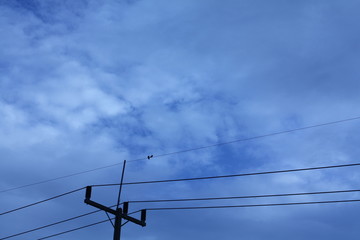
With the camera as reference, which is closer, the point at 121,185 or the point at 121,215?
the point at 121,215

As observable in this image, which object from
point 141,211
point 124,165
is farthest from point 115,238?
point 124,165

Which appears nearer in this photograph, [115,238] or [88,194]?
[115,238]

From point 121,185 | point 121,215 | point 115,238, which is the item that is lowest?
point 115,238

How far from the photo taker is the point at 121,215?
2141 cm

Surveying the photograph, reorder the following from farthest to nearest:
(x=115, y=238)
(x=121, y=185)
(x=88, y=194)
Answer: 1. (x=121, y=185)
2. (x=88, y=194)
3. (x=115, y=238)

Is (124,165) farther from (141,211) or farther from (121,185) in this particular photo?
(141,211)

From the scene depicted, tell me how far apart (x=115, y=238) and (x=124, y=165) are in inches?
179

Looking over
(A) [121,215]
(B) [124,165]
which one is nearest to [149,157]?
(B) [124,165]

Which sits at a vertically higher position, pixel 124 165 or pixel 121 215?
pixel 124 165

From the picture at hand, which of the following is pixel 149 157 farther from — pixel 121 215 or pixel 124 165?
pixel 121 215

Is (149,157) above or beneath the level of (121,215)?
above

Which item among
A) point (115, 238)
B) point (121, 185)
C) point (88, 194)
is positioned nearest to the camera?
point (115, 238)

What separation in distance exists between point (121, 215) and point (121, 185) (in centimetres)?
196

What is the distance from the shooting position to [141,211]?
23.1 metres
